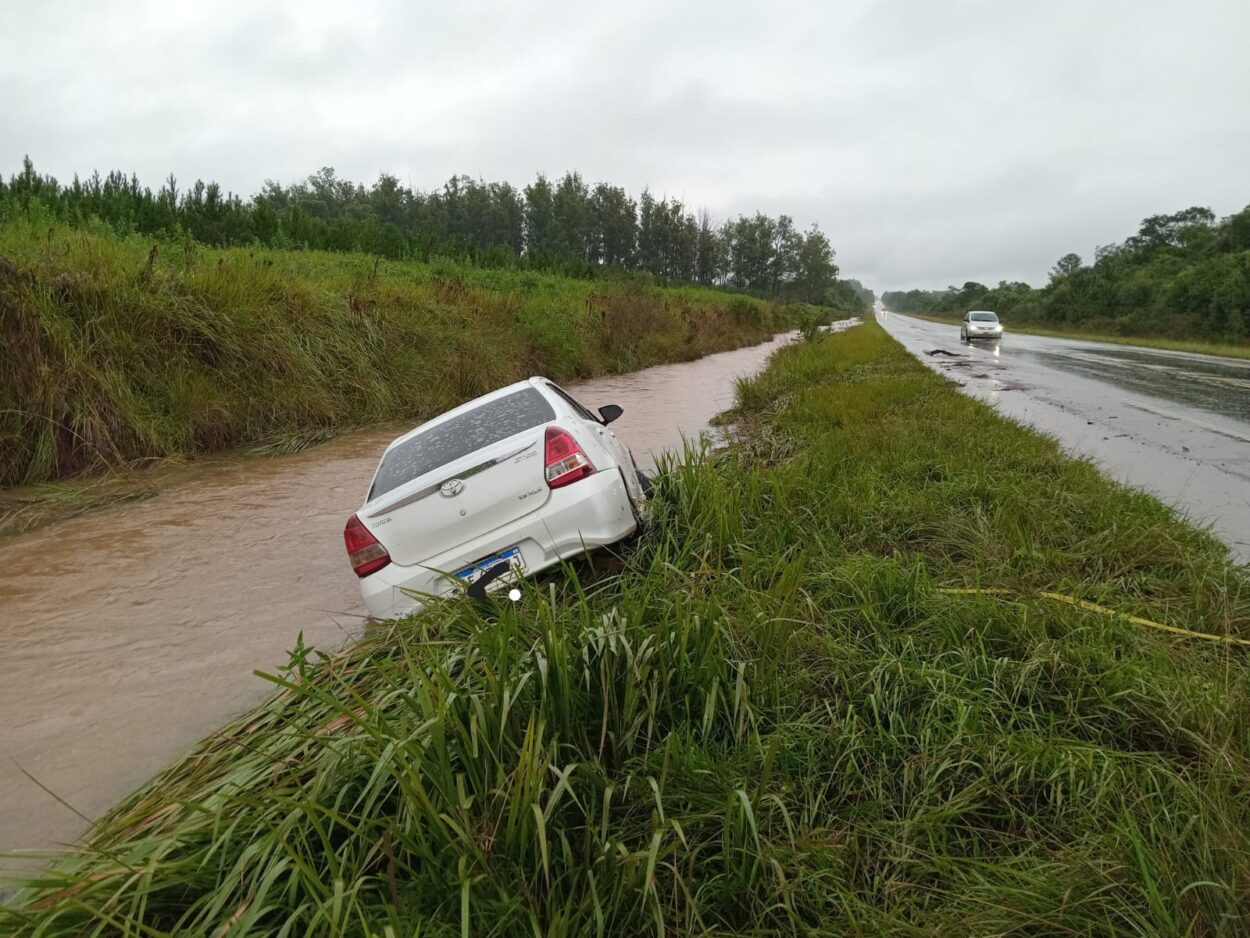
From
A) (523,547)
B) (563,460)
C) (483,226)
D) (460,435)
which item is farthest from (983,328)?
(483,226)

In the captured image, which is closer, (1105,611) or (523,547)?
(1105,611)

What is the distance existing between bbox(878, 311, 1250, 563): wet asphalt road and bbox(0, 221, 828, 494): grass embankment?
9.10 meters

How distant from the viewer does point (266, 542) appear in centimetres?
570

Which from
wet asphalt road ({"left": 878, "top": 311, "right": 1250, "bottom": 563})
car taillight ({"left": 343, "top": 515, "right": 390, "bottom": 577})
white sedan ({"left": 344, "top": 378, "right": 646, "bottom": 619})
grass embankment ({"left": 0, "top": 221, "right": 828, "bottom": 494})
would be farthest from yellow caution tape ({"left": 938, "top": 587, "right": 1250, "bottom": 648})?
grass embankment ({"left": 0, "top": 221, "right": 828, "bottom": 494})

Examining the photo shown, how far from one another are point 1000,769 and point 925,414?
6.68 meters

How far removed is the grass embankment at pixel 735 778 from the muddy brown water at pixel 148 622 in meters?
0.64

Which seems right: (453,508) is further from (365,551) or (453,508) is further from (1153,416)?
(1153,416)

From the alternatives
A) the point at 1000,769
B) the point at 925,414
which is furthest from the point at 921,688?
the point at 925,414

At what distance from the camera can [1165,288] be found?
29.3m

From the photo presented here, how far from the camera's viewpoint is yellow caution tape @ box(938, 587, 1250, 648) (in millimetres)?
2896

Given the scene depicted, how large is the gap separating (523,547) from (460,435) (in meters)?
1.09

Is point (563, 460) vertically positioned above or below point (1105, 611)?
above

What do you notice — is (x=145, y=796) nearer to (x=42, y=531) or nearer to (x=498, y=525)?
(x=498, y=525)

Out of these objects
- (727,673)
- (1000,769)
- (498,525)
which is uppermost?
(498,525)
